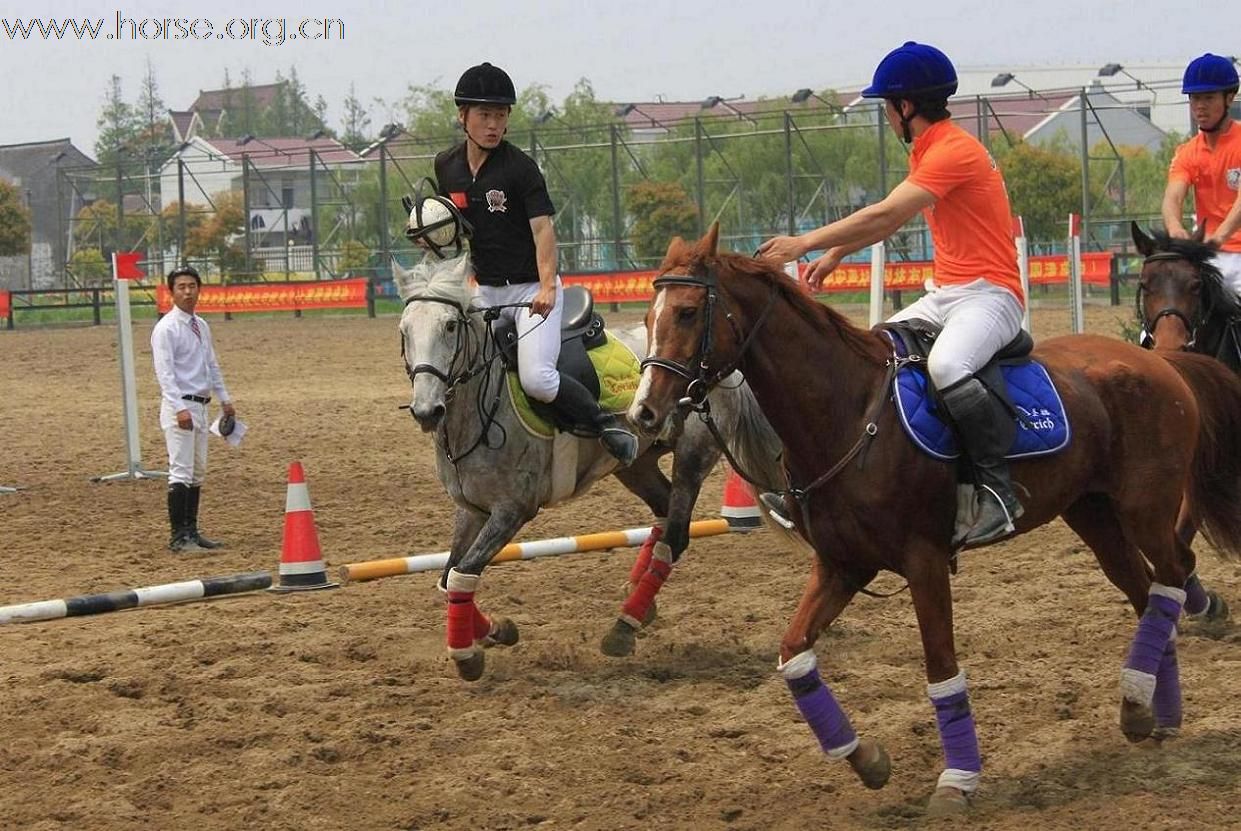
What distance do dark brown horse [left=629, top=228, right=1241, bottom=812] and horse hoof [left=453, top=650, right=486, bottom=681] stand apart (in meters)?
2.06

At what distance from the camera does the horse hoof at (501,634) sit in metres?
8.19

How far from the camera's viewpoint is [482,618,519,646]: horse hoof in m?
8.19

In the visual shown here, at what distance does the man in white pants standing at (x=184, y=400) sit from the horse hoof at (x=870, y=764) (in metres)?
6.98

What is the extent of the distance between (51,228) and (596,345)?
3201 inches

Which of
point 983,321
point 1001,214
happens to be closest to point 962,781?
point 983,321

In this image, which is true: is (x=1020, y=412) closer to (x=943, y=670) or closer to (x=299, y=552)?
(x=943, y=670)

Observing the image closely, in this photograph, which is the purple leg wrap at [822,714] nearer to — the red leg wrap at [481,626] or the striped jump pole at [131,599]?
the red leg wrap at [481,626]

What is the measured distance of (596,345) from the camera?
8766 mm

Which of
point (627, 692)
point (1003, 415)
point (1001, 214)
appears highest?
point (1001, 214)

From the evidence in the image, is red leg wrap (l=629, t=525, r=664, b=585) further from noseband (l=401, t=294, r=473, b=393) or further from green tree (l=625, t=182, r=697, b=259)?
green tree (l=625, t=182, r=697, b=259)

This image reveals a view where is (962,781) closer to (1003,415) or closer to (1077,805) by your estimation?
(1077,805)

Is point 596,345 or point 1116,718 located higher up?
point 596,345

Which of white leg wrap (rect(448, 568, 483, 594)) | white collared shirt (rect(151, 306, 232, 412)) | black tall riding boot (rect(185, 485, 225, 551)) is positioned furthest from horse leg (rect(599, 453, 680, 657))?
white collared shirt (rect(151, 306, 232, 412))

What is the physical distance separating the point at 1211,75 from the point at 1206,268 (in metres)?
1.24
